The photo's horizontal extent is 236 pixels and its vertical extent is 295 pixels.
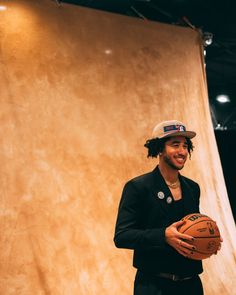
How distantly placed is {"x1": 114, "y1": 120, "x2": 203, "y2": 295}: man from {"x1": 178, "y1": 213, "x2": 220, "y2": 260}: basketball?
5 cm

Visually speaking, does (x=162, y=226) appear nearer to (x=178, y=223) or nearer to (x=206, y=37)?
(x=178, y=223)

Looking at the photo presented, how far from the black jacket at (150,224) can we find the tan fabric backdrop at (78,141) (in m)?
1.87

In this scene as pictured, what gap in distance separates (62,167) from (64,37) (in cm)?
136

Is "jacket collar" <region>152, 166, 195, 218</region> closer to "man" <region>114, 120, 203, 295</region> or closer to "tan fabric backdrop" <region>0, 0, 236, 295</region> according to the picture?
"man" <region>114, 120, 203, 295</region>

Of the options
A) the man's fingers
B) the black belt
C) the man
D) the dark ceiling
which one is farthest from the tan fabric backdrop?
the man's fingers

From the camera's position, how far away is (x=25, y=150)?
3.81 metres

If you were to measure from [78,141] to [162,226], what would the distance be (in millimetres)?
2225

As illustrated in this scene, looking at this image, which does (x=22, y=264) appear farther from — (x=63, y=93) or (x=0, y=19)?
(x=0, y=19)

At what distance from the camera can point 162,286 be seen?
196 cm

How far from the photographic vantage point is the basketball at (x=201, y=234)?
1968 millimetres

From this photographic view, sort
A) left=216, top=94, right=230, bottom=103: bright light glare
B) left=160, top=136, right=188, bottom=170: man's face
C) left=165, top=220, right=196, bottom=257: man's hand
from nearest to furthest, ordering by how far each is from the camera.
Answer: left=165, top=220, right=196, bottom=257: man's hand → left=160, top=136, right=188, bottom=170: man's face → left=216, top=94, right=230, bottom=103: bright light glare

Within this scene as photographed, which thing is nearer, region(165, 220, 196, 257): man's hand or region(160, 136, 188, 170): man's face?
region(165, 220, 196, 257): man's hand

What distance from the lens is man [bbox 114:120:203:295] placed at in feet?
6.25

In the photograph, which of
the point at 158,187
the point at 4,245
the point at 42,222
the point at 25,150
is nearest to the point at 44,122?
the point at 25,150
